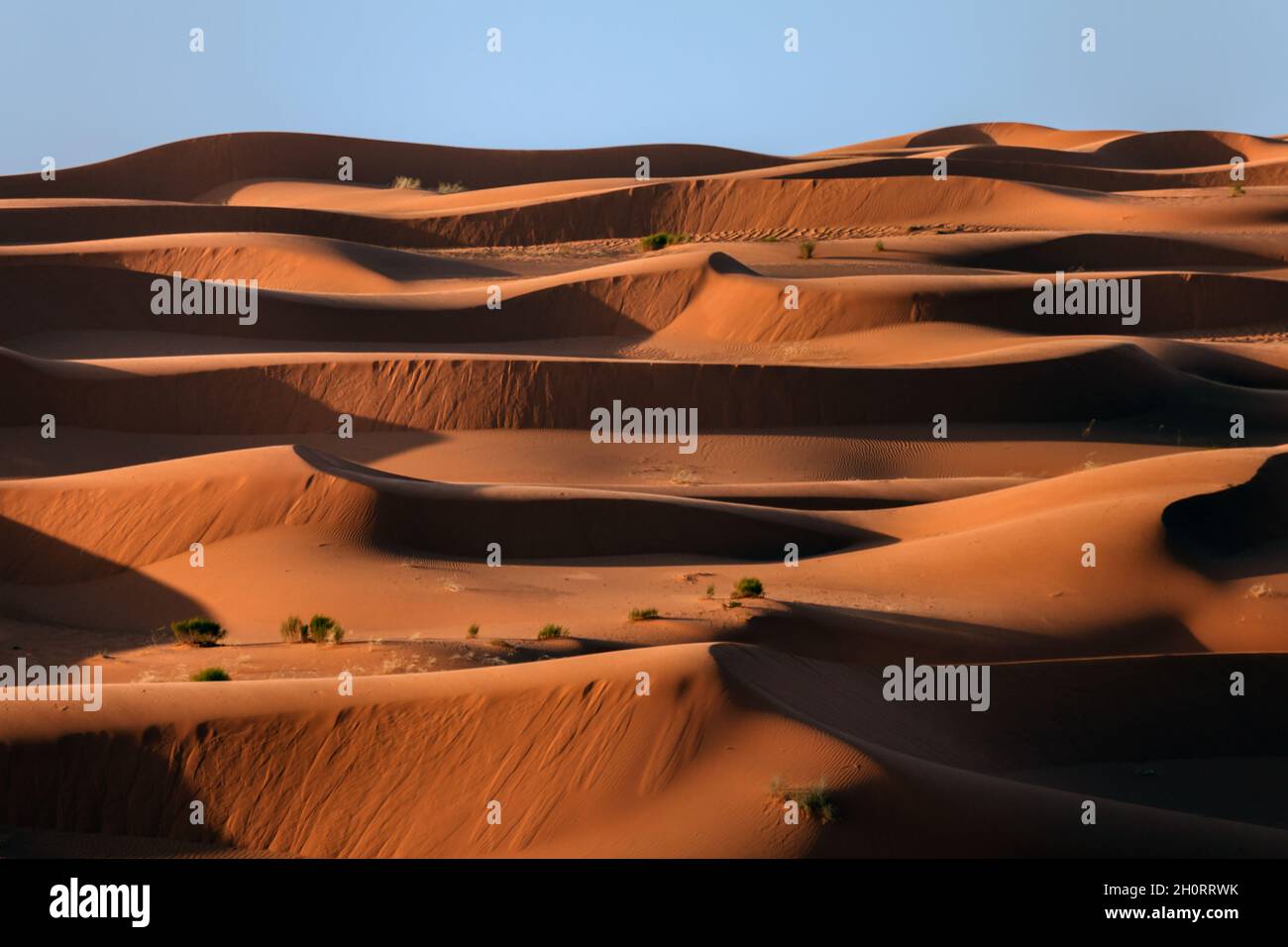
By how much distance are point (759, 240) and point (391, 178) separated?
20574 millimetres

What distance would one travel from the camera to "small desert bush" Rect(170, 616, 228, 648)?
14.6 metres

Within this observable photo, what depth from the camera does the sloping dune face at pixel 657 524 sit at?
9977 mm

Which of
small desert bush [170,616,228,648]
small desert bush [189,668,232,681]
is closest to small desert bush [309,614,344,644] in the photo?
small desert bush [170,616,228,648]

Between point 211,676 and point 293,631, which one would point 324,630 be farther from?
point 211,676

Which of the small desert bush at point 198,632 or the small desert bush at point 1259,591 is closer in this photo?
the small desert bush at point 198,632

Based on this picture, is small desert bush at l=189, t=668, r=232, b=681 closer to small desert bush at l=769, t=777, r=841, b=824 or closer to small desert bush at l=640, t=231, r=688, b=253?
small desert bush at l=769, t=777, r=841, b=824

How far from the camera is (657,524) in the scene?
63.3 feet

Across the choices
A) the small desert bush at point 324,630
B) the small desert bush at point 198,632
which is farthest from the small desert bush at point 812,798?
the small desert bush at point 198,632

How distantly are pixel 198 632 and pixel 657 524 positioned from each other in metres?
6.16

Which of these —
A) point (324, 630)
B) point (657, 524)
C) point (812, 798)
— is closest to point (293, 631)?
point (324, 630)

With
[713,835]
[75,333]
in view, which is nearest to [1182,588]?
[713,835]

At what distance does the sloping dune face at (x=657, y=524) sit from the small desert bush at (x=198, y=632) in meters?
0.13

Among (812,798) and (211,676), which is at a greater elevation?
(211,676)

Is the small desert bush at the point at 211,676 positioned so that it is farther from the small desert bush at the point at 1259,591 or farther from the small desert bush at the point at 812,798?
the small desert bush at the point at 1259,591
